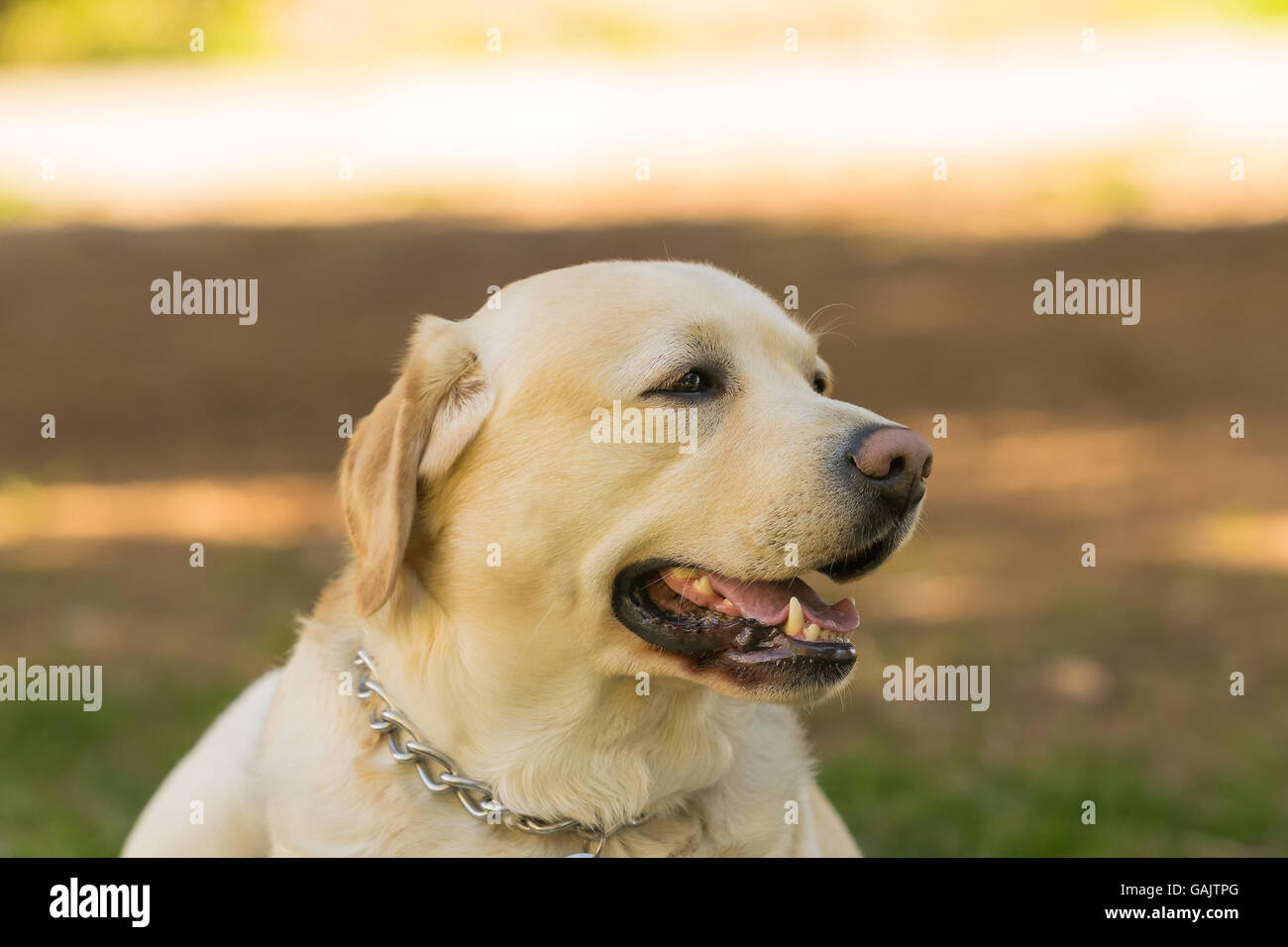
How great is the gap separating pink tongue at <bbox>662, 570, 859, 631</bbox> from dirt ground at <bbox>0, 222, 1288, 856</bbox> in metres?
1.76

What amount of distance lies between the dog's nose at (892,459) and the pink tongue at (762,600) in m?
0.30

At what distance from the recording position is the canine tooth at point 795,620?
309cm

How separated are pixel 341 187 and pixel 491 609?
1225 cm

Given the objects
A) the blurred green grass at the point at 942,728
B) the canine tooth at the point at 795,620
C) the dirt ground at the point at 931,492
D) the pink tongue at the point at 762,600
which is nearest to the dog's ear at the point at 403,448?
the pink tongue at the point at 762,600

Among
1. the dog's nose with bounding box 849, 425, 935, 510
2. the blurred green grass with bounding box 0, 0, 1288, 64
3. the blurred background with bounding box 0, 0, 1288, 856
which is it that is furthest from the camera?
the blurred green grass with bounding box 0, 0, 1288, 64

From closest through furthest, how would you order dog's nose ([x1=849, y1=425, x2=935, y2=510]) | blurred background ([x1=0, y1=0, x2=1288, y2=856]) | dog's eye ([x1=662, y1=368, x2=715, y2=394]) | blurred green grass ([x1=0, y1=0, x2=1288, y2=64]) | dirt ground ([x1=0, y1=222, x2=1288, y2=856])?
dog's nose ([x1=849, y1=425, x2=935, y2=510]) < dog's eye ([x1=662, y1=368, x2=715, y2=394]) < dirt ground ([x1=0, y1=222, x2=1288, y2=856]) < blurred background ([x1=0, y1=0, x2=1288, y2=856]) < blurred green grass ([x1=0, y1=0, x2=1288, y2=64])

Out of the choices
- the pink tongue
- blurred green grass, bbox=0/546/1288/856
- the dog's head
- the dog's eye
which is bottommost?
blurred green grass, bbox=0/546/1288/856

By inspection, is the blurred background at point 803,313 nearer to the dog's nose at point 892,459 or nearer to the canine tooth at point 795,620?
the dog's nose at point 892,459

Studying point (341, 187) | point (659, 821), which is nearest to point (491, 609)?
point (659, 821)

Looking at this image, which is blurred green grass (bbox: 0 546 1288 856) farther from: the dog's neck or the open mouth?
the open mouth

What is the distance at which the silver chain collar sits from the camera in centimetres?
322

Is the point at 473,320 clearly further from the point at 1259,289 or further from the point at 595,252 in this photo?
the point at 1259,289

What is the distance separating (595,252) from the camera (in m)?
11.7

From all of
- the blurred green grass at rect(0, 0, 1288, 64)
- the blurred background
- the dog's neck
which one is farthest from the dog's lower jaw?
the blurred green grass at rect(0, 0, 1288, 64)
